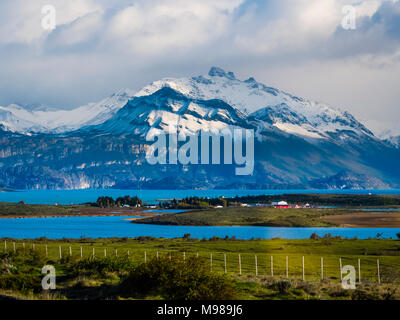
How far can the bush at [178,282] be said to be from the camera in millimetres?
30594

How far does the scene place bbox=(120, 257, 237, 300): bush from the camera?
3059 cm

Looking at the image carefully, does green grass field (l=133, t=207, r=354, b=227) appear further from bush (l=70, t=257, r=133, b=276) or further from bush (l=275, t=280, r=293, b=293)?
bush (l=275, t=280, r=293, b=293)

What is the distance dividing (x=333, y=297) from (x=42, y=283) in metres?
Answer: 15.7

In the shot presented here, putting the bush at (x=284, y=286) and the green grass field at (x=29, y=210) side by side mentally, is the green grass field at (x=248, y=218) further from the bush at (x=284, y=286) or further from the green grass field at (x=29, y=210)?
the bush at (x=284, y=286)

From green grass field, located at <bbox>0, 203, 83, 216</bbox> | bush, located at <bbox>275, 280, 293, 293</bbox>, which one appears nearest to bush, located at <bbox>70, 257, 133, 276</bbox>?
bush, located at <bbox>275, 280, 293, 293</bbox>

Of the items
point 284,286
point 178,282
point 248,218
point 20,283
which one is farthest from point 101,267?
point 248,218

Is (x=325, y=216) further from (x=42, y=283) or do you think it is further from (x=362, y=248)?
(x=42, y=283)

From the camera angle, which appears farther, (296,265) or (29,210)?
(29,210)

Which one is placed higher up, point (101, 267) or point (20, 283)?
point (20, 283)

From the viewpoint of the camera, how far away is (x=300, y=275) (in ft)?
144

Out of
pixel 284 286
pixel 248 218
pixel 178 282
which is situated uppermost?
pixel 178 282

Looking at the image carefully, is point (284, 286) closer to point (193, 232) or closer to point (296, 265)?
point (296, 265)

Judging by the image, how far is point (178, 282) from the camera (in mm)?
31812
